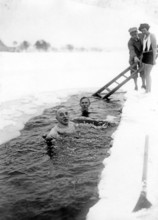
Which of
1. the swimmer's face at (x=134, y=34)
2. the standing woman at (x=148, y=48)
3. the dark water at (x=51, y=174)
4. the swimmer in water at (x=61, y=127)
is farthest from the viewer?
the swimmer's face at (x=134, y=34)

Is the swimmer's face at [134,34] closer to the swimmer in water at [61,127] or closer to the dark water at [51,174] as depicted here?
the dark water at [51,174]

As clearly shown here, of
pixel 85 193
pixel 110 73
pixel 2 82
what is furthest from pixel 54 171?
pixel 110 73

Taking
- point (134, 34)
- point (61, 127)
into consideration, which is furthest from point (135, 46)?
point (61, 127)

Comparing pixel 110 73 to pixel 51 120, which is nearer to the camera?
pixel 51 120

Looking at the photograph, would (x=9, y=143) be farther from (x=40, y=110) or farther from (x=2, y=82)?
(x=2, y=82)

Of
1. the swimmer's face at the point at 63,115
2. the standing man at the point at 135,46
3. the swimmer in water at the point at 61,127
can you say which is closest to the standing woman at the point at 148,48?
the standing man at the point at 135,46

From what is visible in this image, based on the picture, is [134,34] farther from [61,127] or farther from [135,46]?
[61,127]

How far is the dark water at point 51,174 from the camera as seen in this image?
164 inches

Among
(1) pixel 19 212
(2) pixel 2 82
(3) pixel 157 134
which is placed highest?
(2) pixel 2 82

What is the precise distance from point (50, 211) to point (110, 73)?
1625 cm

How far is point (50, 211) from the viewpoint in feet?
13.5

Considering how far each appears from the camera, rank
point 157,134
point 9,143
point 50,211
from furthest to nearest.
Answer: point 9,143
point 157,134
point 50,211

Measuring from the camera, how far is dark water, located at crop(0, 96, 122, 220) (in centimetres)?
→ 416

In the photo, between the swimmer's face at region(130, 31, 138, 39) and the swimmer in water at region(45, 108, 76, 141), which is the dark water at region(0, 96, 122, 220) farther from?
the swimmer's face at region(130, 31, 138, 39)
